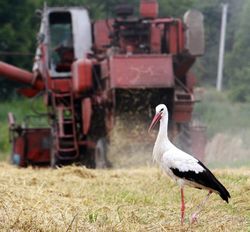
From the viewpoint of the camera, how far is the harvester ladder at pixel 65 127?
1628 cm

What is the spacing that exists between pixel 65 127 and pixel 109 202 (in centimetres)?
788

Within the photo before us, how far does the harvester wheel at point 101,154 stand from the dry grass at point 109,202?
3.04m

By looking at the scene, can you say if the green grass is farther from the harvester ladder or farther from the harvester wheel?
the harvester wheel

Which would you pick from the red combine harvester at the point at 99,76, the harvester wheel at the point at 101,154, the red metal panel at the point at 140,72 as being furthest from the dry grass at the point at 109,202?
the harvester wheel at the point at 101,154

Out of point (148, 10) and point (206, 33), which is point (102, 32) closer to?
point (148, 10)

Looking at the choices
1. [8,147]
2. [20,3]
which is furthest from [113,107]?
[20,3]

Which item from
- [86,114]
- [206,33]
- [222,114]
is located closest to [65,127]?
[86,114]

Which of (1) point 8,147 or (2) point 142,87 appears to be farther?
(1) point 8,147

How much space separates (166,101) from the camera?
14.6 meters

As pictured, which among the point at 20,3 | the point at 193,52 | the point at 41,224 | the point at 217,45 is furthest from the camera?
the point at 20,3

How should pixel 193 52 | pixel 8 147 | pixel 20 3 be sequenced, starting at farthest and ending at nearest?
1. pixel 20 3
2. pixel 8 147
3. pixel 193 52

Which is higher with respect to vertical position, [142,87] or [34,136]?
[142,87]

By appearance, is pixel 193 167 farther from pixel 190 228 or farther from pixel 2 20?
pixel 2 20

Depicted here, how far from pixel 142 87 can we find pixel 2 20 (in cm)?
2324
